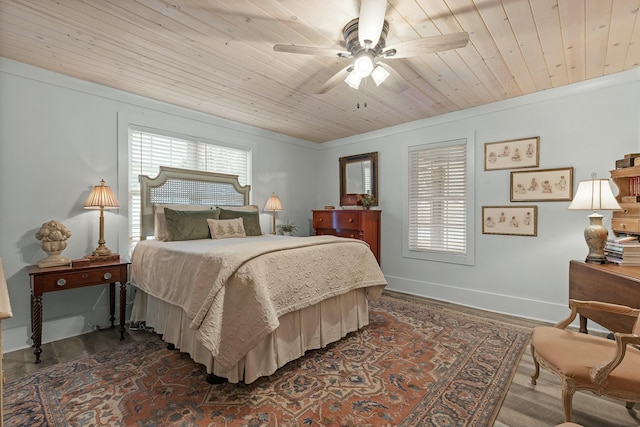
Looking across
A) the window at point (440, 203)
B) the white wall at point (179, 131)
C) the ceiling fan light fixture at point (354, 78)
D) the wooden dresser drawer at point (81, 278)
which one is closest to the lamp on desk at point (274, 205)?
the white wall at point (179, 131)

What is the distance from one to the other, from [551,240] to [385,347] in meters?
2.21

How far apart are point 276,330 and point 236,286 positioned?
19.5 inches

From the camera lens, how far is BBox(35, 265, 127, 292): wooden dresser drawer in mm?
2428

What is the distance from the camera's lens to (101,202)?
2824 millimetres

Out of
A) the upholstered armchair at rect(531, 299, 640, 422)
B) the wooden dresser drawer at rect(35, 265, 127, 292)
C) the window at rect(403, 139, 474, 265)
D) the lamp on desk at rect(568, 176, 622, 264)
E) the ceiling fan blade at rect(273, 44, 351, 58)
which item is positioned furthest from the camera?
the window at rect(403, 139, 474, 265)

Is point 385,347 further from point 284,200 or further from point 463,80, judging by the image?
point 284,200

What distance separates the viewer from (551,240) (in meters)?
3.21

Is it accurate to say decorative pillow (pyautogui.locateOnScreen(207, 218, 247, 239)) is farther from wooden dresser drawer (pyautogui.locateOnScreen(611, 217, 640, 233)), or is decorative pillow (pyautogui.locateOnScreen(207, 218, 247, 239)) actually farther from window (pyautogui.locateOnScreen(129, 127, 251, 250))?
wooden dresser drawer (pyautogui.locateOnScreen(611, 217, 640, 233))

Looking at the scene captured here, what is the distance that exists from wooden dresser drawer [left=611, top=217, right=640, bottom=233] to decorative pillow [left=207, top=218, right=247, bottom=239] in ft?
11.8

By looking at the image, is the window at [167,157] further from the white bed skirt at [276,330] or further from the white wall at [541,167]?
the white wall at [541,167]

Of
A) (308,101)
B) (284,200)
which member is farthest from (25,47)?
(284,200)

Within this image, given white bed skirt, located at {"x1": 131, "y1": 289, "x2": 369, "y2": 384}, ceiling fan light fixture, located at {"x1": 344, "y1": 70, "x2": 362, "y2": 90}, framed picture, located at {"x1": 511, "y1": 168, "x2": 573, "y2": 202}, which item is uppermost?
ceiling fan light fixture, located at {"x1": 344, "y1": 70, "x2": 362, "y2": 90}

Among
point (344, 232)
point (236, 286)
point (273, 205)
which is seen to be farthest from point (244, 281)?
point (344, 232)

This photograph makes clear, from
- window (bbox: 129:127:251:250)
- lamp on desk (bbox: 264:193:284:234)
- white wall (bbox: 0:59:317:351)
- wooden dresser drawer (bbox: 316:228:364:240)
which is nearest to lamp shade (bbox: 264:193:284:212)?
lamp on desk (bbox: 264:193:284:234)
